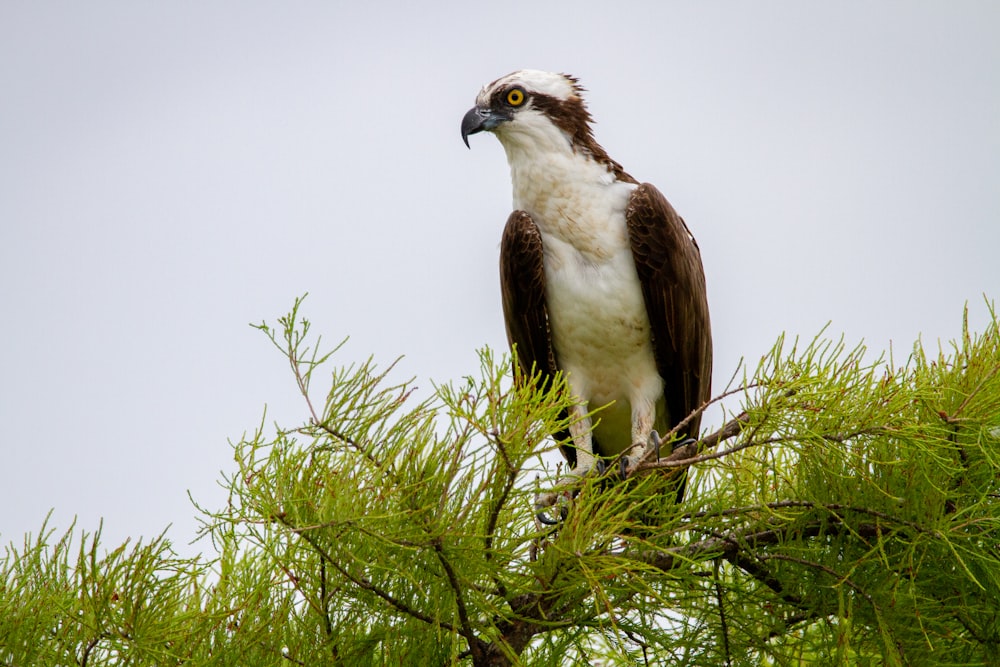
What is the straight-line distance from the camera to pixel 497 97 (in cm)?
506

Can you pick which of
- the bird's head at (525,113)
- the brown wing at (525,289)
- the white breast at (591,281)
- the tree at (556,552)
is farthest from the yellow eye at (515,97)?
the tree at (556,552)

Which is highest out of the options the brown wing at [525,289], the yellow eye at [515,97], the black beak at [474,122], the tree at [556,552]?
the yellow eye at [515,97]

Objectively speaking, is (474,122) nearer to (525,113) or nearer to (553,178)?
(525,113)

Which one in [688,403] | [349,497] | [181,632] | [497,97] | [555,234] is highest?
[497,97]

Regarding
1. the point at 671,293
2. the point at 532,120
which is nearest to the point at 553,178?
the point at 532,120

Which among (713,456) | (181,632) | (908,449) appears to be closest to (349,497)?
(181,632)

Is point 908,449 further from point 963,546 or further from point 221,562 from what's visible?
point 221,562

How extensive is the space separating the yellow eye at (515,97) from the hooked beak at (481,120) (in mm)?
75

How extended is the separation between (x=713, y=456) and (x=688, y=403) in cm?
196

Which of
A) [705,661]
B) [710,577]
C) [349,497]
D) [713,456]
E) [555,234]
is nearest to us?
[349,497]

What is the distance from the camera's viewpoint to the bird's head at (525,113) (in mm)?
5000

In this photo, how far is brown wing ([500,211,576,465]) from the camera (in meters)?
4.75

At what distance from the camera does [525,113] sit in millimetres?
5020

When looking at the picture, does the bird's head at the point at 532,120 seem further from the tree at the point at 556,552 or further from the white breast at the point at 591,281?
the tree at the point at 556,552
